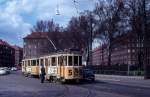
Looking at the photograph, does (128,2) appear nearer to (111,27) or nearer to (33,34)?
(111,27)

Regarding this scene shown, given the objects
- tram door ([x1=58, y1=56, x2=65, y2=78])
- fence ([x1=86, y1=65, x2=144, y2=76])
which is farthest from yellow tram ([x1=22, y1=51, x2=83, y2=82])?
fence ([x1=86, y1=65, x2=144, y2=76])

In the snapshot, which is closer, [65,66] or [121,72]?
[65,66]

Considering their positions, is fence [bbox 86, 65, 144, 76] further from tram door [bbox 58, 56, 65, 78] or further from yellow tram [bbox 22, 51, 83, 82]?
tram door [bbox 58, 56, 65, 78]

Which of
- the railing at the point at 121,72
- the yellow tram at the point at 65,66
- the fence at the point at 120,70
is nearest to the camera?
the yellow tram at the point at 65,66

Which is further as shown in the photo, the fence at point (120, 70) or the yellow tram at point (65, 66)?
the fence at point (120, 70)

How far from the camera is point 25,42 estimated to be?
184 metres

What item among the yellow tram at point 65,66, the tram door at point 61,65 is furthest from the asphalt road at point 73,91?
the tram door at point 61,65

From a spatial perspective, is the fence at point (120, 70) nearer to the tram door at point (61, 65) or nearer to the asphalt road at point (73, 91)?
the tram door at point (61, 65)

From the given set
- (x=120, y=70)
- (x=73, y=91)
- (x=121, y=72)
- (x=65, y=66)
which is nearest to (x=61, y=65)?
(x=65, y=66)

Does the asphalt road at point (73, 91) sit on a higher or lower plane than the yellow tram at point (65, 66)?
lower

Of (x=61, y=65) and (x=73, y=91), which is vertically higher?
(x=61, y=65)

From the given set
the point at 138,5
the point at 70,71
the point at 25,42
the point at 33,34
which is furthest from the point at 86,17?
the point at 25,42

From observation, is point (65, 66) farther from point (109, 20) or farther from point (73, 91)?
A: point (109, 20)

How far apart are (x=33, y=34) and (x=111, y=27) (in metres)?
44.0
